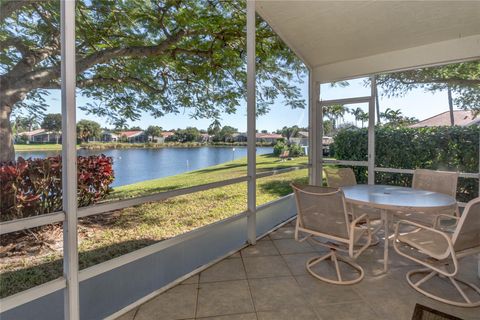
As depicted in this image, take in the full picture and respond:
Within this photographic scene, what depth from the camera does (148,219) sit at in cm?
527

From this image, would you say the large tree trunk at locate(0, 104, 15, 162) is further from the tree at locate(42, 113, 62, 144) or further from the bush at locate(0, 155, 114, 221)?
the tree at locate(42, 113, 62, 144)

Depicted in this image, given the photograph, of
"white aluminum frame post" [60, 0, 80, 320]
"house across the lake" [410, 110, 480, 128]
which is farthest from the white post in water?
"house across the lake" [410, 110, 480, 128]

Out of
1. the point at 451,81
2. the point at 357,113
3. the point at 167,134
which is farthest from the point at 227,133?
the point at 451,81

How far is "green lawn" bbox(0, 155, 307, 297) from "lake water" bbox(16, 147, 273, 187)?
12 centimetres

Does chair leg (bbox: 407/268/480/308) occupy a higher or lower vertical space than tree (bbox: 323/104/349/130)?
lower

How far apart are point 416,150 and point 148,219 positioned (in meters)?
5.12

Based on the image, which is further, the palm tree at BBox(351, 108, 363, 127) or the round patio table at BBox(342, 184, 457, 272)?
the palm tree at BBox(351, 108, 363, 127)

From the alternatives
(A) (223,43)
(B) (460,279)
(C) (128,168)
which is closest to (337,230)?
(B) (460,279)

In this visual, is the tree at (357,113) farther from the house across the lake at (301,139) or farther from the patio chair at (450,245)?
the patio chair at (450,245)

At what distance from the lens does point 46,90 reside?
2.95m

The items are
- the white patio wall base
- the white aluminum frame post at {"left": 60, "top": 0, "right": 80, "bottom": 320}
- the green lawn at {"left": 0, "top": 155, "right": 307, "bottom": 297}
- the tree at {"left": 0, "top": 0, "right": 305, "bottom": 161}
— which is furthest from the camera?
the green lawn at {"left": 0, "top": 155, "right": 307, "bottom": 297}

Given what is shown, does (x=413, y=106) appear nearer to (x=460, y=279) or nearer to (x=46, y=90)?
(x=460, y=279)

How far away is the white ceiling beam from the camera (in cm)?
375

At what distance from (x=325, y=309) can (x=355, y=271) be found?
80cm
